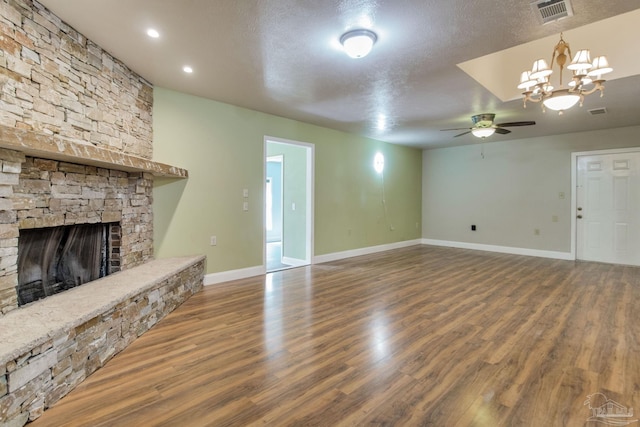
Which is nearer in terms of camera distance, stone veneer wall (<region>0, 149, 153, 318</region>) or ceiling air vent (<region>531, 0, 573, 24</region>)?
stone veneer wall (<region>0, 149, 153, 318</region>)

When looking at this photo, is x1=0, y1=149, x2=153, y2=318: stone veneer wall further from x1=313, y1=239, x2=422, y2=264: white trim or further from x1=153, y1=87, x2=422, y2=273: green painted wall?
x1=313, y1=239, x2=422, y2=264: white trim

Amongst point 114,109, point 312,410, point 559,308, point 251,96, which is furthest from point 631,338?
point 114,109

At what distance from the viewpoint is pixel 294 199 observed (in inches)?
241

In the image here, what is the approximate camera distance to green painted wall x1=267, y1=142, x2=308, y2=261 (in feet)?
19.4

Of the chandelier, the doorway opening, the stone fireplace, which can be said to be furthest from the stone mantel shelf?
the chandelier

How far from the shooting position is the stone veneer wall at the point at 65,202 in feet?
6.57

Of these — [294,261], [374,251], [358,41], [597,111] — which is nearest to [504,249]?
[374,251]

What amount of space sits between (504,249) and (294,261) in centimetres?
492

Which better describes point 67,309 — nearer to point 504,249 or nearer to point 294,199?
point 294,199

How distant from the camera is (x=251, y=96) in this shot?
13.5 feet

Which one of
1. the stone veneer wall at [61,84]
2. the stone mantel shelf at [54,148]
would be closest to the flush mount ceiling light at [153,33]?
the stone veneer wall at [61,84]

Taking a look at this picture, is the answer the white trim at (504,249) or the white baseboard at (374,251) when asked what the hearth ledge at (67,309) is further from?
the white trim at (504,249)

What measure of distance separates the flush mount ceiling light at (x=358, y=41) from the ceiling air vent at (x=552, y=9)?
1.13 metres

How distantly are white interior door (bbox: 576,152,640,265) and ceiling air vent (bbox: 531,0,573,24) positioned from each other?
17.2 ft
